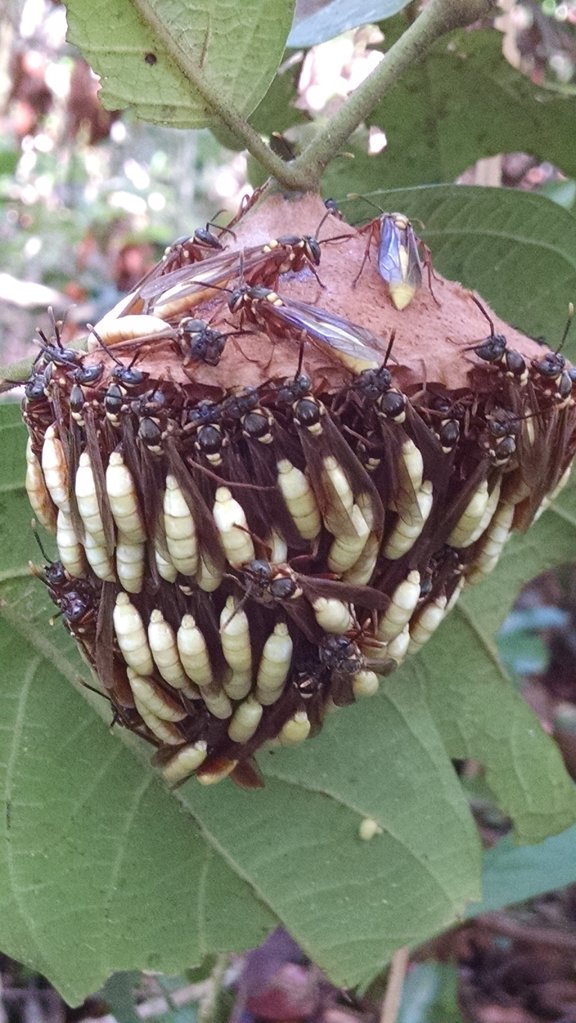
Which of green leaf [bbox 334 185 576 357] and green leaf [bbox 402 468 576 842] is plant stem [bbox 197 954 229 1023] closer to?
green leaf [bbox 402 468 576 842]

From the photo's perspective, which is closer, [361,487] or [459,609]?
[361,487]

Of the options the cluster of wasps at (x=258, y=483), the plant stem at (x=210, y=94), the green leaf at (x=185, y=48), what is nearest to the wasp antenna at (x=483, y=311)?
the cluster of wasps at (x=258, y=483)

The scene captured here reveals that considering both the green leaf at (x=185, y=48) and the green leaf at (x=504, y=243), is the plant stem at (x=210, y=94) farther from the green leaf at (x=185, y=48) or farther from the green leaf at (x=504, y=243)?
the green leaf at (x=504, y=243)

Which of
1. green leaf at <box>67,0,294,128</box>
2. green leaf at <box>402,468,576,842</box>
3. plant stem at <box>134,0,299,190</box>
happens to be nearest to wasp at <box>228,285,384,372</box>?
plant stem at <box>134,0,299,190</box>

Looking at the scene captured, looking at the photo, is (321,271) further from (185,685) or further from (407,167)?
(407,167)

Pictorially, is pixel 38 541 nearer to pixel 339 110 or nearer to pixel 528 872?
pixel 339 110

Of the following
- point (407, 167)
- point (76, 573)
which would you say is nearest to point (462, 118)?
point (407, 167)
